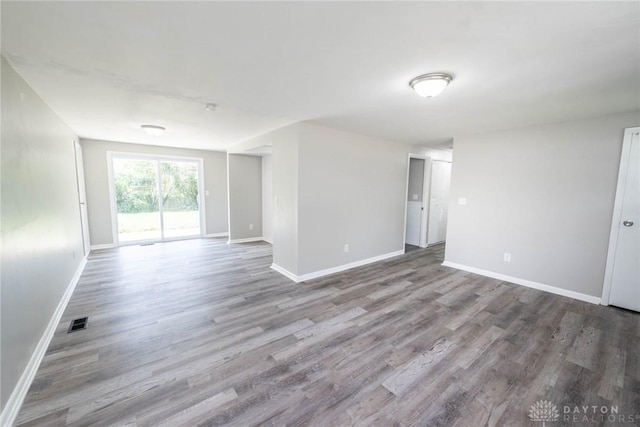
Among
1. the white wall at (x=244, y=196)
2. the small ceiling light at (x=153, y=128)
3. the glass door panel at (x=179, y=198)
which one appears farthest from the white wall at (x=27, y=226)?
the white wall at (x=244, y=196)

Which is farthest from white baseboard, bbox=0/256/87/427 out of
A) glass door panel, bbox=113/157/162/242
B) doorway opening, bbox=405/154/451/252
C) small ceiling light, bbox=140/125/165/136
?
doorway opening, bbox=405/154/451/252

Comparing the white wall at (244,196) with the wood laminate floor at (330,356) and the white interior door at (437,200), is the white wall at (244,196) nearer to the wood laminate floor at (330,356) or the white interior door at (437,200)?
the wood laminate floor at (330,356)

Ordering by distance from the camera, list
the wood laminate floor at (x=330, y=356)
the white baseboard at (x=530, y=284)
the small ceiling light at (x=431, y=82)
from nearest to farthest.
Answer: the wood laminate floor at (x=330, y=356) → the small ceiling light at (x=431, y=82) → the white baseboard at (x=530, y=284)

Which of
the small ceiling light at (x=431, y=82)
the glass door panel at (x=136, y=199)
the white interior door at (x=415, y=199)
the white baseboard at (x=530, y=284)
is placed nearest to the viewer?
the small ceiling light at (x=431, y=82)

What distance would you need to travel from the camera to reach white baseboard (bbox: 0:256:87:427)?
1.50 meters

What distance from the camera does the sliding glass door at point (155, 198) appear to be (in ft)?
18.8

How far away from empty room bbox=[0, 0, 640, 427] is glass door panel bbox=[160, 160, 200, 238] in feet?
4.83

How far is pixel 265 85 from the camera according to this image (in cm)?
231

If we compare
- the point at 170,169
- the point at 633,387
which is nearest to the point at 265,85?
the point at 633,387

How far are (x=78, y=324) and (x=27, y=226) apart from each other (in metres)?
1.18

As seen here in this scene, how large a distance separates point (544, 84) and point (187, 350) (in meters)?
3.93

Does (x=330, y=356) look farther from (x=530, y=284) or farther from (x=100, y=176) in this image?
(x=100, y=176)

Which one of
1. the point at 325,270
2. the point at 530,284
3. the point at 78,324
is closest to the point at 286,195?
the point at 325,270

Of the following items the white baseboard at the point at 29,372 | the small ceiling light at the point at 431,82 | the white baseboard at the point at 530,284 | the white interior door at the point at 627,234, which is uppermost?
the small ceiling light at the point at 431,82
